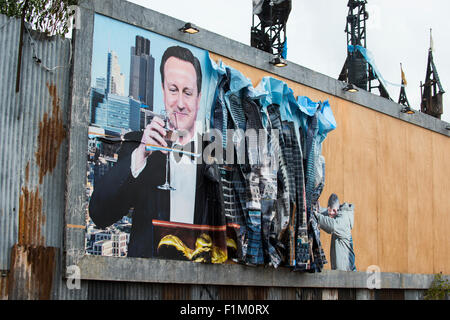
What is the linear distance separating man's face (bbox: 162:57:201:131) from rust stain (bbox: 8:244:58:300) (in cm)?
348

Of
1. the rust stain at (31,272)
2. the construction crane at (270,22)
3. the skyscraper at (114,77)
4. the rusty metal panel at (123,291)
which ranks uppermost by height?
the construction crane at (270,22)

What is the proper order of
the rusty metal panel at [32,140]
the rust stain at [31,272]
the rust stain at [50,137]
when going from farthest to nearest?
the rust stain at [50,137]
the rusty metal panel at [32,140]
the rust stain at [31,272]

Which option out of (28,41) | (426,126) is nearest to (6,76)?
(28,41)

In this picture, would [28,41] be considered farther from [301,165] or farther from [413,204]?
[413,204]

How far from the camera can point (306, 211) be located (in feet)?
47.2

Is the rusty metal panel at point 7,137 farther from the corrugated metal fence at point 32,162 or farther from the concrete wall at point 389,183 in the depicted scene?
the concrete wall at point 389,183

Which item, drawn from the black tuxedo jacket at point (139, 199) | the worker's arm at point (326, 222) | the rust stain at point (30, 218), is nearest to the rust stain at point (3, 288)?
the rust stain at point (30, 218)

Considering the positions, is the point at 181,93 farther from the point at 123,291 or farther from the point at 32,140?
the point at 123,291

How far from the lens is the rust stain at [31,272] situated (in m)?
9.93

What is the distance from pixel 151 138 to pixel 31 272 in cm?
323

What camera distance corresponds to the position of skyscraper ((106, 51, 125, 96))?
11.4 meters
